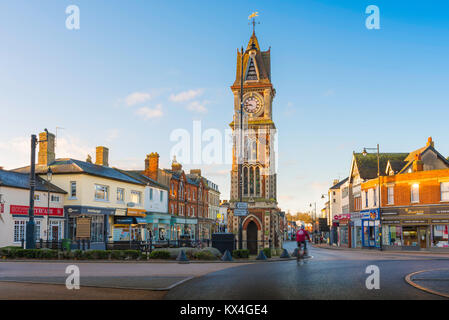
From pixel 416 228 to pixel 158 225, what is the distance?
2948 centimetres

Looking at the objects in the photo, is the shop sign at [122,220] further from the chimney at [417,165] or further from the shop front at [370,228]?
the chimney at [417,165]

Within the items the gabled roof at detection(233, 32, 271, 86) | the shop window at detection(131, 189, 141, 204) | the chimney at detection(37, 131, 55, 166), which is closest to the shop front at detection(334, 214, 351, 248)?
the gabled roof at detection(233, 32, 271, 86)

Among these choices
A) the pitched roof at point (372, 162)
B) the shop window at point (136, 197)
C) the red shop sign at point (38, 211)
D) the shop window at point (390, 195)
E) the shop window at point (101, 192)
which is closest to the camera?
the red shop sign at point (38, 211)

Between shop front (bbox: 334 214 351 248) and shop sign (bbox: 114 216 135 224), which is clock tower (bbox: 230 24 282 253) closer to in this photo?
shop sign (bbox: 114 216 135 224)

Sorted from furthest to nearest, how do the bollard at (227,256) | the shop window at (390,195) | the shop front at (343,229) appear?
1. the shop front at (343,229)
2. the shop window at (390,195)
3. the bollard at (227,256)

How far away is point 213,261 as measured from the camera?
21828mm

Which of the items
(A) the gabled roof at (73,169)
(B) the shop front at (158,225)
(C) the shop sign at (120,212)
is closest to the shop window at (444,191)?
(B) the shop front at (158,225)

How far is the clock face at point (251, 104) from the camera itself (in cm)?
4250

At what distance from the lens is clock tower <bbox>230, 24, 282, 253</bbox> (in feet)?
132

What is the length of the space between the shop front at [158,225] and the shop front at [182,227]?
5.07 ft

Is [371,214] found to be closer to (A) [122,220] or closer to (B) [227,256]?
(A) [122,220]

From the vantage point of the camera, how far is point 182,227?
62781 mm

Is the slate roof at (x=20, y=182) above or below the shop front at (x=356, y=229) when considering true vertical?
above

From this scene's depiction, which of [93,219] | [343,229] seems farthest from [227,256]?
[343,229]
